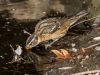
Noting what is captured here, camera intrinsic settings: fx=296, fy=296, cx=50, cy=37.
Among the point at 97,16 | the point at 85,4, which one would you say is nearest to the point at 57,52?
the point at 97,16

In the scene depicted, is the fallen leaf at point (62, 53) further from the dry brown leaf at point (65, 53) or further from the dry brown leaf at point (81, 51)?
the dry brown leaf at point (81, 51)

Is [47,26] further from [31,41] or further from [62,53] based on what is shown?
[62,53]

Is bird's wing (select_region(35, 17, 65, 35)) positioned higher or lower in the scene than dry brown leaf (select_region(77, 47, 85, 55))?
higher

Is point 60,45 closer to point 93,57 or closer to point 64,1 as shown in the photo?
point 93,57

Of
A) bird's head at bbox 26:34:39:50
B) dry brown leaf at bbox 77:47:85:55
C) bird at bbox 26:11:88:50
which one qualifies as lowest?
dry brown leaf at bbox 77:47:85:55

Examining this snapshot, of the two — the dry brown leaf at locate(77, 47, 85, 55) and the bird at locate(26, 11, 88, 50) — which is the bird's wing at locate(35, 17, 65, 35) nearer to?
the bird at locate(26, 11, 88, 50)

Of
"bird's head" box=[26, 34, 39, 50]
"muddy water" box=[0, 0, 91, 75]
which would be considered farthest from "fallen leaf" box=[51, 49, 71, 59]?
"muddy water" box=[0, 0, 91, 75]
